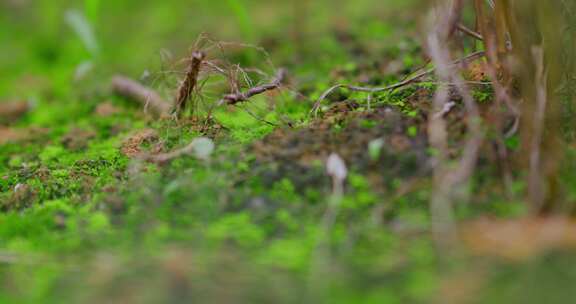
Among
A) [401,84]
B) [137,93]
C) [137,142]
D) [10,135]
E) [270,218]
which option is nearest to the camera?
[270,218]

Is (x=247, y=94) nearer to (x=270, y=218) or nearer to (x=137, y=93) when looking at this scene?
(x=270, y=218)

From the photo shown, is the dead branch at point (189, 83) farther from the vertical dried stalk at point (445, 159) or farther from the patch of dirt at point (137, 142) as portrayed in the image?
the vertical dried stalk at point (445, 159)

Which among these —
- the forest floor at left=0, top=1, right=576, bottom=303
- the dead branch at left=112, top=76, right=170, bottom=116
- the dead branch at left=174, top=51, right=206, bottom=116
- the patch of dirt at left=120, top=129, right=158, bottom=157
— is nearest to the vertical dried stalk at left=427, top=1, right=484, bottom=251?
the forest floor at left=0, top=1, right=576, bottom=303

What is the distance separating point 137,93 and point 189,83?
2.39 feet

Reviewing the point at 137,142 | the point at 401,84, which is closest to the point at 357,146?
the point at 401,84

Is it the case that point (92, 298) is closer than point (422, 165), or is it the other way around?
point (92, 298)

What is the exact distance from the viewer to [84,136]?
2125mm

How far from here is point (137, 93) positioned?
7.82 feet

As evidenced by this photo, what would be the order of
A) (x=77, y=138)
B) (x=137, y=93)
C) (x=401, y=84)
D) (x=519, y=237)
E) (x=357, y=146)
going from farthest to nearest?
(x=137, y=93) < (x=77, y=138) < (x=401, y=84) < (x=357, y=146) < (x=519, y=237)

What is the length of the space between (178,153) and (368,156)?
18.7 inches

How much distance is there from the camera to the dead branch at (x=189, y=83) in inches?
Answer: 64.6

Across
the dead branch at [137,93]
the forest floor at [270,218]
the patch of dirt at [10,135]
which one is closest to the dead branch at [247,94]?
the forest floor at [270,218]

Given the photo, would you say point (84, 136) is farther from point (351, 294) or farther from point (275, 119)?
point (351, 294)

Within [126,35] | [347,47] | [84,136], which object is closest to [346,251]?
[84,136]
